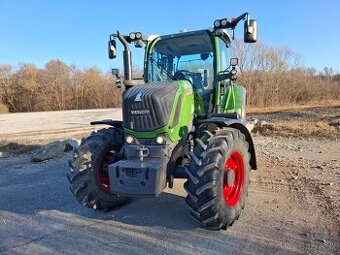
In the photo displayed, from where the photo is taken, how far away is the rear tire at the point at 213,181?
14.4 ft

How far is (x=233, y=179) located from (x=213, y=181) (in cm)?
64

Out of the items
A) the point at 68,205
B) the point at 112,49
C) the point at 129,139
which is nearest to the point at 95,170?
the point at 129,139

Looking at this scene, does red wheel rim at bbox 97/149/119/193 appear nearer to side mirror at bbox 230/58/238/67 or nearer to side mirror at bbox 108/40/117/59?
side mirror at bbox 108/40/117/59

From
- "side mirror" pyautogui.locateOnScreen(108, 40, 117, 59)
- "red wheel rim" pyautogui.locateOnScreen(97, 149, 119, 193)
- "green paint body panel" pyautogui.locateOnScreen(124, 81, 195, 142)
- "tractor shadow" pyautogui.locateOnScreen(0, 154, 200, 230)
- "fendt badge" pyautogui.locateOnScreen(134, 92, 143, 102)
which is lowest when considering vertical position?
"tractor shadow" pyautogui.locateOnScreen(0, 154, 200, 230)

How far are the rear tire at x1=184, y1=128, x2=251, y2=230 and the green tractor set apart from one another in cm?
1

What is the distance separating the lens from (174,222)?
5.07m

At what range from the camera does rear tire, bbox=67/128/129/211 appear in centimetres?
532

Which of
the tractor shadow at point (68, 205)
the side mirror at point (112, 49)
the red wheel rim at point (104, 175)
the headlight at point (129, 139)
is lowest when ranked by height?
the tractor shadow at point (68, 205)

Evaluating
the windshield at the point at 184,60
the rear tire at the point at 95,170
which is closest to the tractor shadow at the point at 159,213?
the rear tire at the point at 95,170

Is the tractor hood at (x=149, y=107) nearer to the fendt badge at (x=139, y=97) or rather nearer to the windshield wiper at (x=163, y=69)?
the fendt badge at (x=139, y=97)

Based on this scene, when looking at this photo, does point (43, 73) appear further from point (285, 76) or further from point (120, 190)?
point (120, 190)

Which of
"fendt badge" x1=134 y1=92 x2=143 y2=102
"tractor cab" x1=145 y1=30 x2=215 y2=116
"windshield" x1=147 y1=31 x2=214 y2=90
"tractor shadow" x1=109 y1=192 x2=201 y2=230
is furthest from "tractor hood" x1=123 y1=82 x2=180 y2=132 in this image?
"tractor shadow" x1=109 y1=192 x2=201 y2=230

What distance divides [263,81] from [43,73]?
36.5m

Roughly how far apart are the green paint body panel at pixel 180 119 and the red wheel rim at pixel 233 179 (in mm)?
747
